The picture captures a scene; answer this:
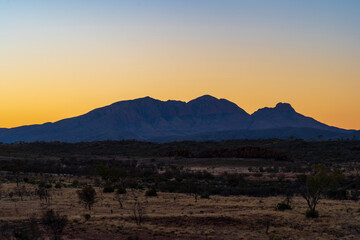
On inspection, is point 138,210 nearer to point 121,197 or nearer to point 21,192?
point 121,197

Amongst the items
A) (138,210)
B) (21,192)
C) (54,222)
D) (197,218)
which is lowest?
(197,218)

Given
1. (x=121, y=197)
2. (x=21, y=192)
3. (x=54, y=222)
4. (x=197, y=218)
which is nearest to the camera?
(x=54, y=222)

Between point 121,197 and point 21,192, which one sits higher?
point 21,192

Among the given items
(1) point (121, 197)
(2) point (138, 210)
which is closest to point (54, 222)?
(2) point (138, 210)

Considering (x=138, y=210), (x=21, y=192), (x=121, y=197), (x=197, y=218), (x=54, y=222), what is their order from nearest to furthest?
(x=54, y=222) < (x=197, y=218) < (x=138, y=210) < (x=121, y=197) < (x=21, y=192)

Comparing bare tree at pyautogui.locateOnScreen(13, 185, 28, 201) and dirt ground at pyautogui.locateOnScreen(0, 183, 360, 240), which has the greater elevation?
bare tree at pyautogui.locateOnScreen(13, 185, 28, 201)

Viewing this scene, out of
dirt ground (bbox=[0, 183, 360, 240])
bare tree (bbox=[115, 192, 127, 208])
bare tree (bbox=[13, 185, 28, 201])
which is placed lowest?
dirt ground (bbox=[0, 183, 360, 240])

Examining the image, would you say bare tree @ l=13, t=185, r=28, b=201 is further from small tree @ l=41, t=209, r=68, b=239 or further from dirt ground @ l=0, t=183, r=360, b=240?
small tree @ l=41, t=209, r=68, b=239

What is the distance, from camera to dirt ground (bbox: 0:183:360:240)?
1931 cm

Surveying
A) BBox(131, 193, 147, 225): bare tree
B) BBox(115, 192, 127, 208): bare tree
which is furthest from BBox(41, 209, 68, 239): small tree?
BBox(115, 192, 127, 208): bare tree

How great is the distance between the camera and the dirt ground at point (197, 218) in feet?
63.4

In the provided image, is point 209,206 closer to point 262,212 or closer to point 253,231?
point 262,212

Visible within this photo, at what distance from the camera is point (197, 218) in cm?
2236

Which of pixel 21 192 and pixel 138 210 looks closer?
pixel 138 210
